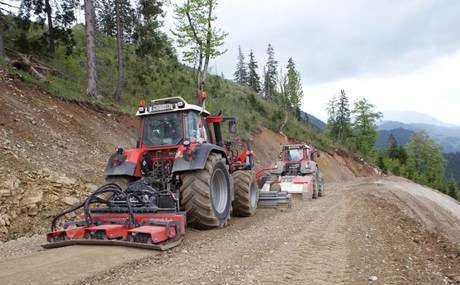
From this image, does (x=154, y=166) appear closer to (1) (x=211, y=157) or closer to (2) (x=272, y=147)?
(1) (x=211, y=157)

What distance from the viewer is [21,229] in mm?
9000

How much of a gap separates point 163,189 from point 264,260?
9.95ft

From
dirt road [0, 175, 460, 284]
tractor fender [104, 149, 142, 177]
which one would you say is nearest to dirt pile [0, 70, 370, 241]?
dirt road [0, 175, 460, 284]

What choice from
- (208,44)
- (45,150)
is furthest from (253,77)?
(45,150)

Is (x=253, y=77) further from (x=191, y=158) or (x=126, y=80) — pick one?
(x=191, y=158)

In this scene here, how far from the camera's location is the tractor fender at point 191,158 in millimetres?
8180

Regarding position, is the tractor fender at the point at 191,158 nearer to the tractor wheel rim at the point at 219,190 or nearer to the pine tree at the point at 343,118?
the tractor wheel rim at the point at 219,190

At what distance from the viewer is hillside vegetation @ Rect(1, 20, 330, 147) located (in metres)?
18.0

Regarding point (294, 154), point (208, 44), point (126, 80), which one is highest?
point (208, 44)

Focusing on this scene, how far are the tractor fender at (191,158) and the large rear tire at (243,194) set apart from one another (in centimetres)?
237

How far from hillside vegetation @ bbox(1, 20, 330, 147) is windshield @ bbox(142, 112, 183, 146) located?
24.5 feet

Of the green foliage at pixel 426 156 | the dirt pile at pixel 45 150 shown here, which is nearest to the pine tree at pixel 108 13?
the dirt pile at pixel 45 150

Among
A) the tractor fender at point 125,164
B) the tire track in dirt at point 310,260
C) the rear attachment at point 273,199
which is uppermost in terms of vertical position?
the tractor fender at point 125,164

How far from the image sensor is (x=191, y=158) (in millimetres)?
8297
